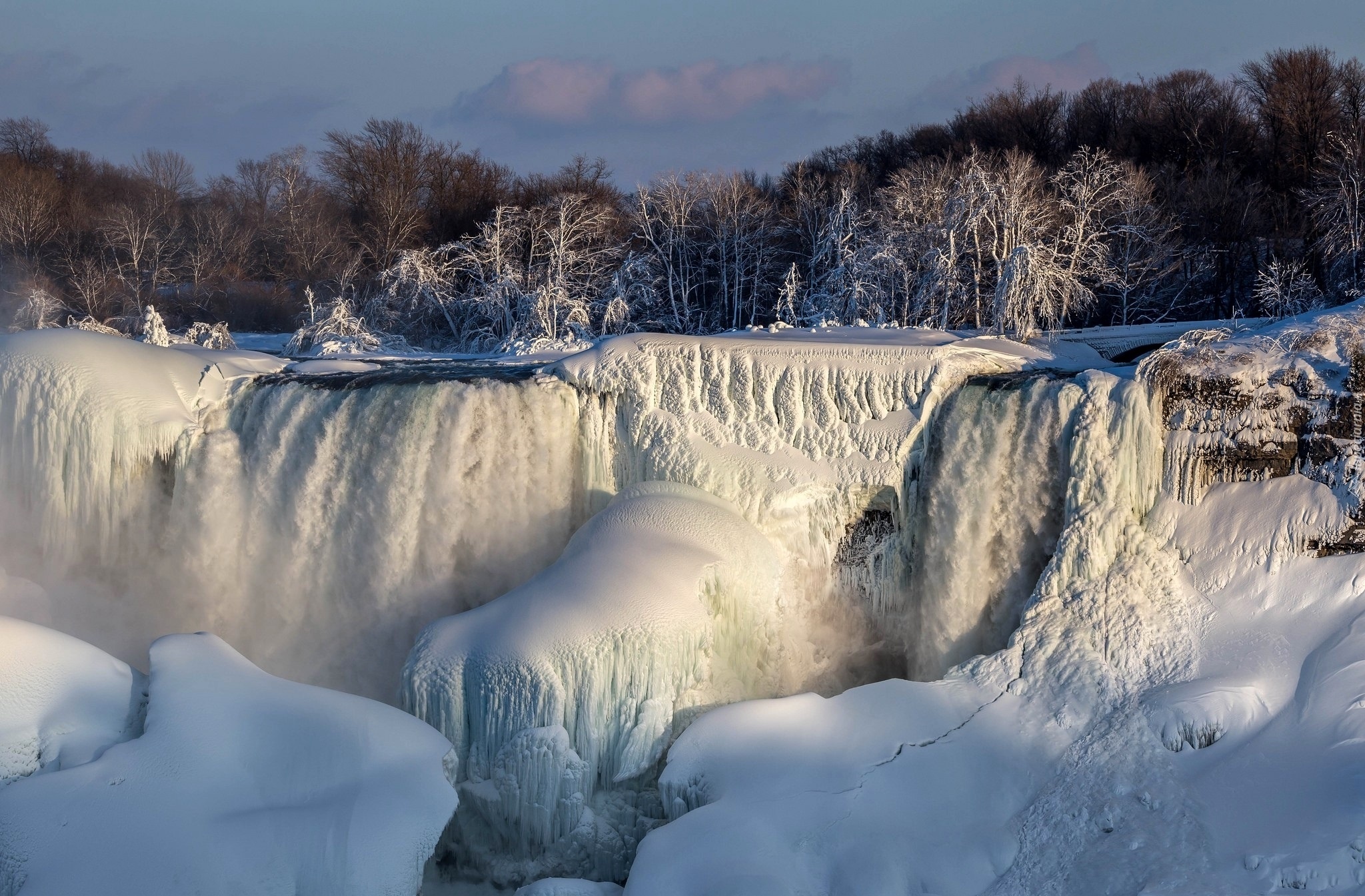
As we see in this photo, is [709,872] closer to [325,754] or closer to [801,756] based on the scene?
[801,756]

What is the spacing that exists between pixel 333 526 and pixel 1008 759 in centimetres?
538

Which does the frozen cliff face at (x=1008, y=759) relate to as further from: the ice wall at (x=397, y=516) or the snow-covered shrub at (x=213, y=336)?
the snow-covered shrub at (x=213, y=336)

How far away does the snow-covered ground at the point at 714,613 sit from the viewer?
570 cm

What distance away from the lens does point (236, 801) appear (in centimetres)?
552

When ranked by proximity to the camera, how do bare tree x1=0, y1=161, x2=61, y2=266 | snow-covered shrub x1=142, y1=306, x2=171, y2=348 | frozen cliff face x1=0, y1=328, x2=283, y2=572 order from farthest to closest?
bare tree x1=0, y1=161, x2=61, y2=266, snow-covered shrub x1=142, y1=306, x2=171, y2=348, frozen cliff face x1=0, y1=328, x2=283, y2=572

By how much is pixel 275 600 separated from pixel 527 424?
2.54m

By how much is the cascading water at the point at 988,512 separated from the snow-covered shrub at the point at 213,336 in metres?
12.3

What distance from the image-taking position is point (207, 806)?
213 inches

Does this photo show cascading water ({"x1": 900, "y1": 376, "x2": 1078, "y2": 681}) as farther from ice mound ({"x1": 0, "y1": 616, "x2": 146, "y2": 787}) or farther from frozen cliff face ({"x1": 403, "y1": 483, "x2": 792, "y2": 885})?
ice mound ({"x1": 0, "y1": 616, "x2": 146, "y2": 787})

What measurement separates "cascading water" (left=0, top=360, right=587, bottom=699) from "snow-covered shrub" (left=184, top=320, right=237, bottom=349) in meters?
7.75

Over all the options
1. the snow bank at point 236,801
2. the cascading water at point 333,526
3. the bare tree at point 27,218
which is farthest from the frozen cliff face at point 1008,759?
the bare tree at point 27,218

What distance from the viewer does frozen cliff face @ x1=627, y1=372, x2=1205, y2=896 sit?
577 cm

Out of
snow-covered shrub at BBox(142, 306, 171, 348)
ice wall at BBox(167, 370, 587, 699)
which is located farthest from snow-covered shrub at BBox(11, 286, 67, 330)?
ice wall at BBox(167, 370, 587, 699)

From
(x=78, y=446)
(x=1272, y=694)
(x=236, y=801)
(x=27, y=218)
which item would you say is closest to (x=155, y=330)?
(x=78, y=446)
